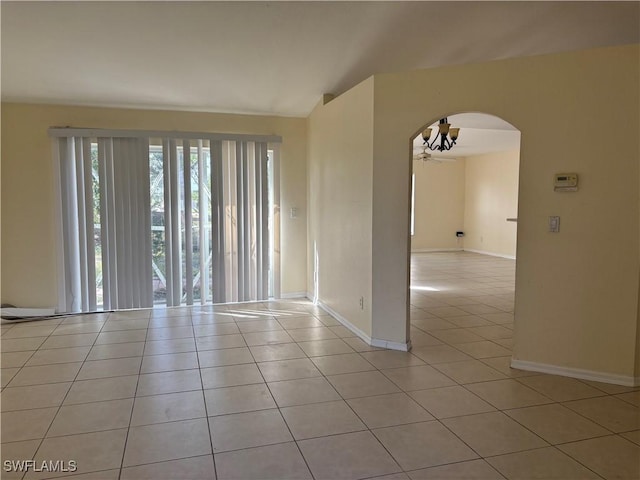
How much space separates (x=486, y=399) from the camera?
273cm

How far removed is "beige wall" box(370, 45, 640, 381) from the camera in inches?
111

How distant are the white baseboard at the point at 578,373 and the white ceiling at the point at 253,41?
2.74 metres

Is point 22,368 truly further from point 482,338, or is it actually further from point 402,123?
point 482,338

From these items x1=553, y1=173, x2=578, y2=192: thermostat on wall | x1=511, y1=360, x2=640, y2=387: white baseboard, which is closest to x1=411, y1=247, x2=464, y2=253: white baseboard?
x1=511, y1=360, x2=640, y2=387: white baseboard

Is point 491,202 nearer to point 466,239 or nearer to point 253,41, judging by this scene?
point 466,239

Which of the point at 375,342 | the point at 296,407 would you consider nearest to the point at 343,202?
the point at 375,342

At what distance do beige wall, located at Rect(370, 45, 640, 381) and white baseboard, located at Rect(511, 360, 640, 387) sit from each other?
0.02m

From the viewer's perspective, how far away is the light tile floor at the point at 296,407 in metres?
2.07

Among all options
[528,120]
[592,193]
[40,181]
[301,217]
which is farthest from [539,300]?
[40,181]

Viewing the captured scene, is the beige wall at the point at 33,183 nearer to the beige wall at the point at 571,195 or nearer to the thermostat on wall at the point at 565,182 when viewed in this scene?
the beige wall at the point at 571,195

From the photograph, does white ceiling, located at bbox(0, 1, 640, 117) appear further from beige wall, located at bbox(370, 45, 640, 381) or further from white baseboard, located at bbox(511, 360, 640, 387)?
white baseboard, located at bbox(511, 360, 640, 387)

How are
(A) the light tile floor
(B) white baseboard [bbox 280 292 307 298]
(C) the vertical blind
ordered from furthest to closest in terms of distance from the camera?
(B) white baseboard [bbox 280 292 307 298] < (C) the vertical blind < (A) the light tile floor

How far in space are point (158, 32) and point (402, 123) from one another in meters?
2.06

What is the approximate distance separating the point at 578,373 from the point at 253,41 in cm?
357
